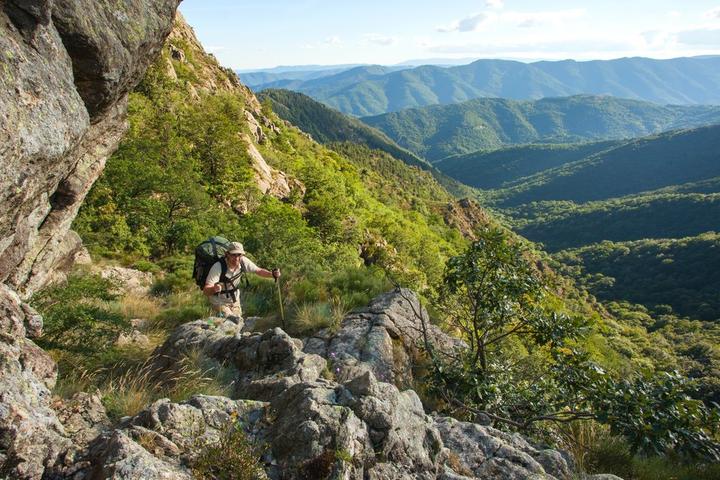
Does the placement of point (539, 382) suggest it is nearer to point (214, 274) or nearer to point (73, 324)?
point (214, 274)

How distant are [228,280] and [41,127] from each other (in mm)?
4360

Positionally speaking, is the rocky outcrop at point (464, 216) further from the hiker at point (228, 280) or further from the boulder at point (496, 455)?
the boulder at point (496, 455)

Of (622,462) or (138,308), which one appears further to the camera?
(138,308)

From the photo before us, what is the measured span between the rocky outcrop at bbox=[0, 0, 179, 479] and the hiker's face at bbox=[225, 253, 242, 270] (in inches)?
110

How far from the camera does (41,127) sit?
13.0ft

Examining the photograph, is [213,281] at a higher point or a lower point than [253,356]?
higher

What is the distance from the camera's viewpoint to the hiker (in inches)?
303

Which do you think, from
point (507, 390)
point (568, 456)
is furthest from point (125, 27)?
point (568, 456)

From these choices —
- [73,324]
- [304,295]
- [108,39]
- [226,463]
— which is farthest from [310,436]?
[304,295]

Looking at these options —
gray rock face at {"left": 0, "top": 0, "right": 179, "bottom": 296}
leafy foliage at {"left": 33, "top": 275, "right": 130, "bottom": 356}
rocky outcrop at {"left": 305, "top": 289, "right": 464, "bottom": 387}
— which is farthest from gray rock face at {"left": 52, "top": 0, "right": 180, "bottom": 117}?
rocky outcrop at {"left": 305, "top": 289, "right": 464, "bottom": 387}

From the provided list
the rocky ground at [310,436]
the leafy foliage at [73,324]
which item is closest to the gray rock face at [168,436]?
the rocky ground at [310,436]

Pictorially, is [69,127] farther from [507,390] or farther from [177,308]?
[507,390]

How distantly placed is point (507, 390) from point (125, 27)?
749 cm

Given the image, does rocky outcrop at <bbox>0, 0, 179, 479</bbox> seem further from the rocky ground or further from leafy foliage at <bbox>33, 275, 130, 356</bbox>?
leafy foliage at <bbox>33, 275, 130, 356</bbox>
